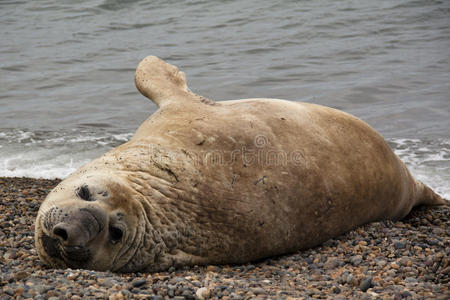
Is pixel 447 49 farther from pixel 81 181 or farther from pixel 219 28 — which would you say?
pixel 81 181

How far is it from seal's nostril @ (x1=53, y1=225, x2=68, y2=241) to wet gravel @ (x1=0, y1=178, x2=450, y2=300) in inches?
8.9

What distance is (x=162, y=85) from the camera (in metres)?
4.91

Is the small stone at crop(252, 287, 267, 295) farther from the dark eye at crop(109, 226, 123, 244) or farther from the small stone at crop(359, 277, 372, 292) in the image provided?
the dark eye at crop(109, 226, 123, 244)

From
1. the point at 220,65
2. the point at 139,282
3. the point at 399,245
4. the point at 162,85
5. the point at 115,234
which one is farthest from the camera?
the point at 220,65

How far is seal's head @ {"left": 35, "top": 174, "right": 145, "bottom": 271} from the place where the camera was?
3057mm

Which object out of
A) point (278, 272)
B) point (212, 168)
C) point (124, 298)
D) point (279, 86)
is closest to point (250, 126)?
point (212, 168)

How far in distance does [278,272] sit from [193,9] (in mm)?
17009

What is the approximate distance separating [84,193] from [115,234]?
283mm

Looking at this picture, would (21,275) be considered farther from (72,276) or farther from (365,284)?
(365,284)

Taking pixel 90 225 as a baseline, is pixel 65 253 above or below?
below

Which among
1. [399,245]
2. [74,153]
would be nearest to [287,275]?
[399,245]

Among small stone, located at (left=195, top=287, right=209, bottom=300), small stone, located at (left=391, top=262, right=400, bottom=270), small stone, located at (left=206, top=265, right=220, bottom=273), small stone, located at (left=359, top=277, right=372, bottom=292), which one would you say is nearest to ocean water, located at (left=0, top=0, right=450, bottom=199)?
small stone, located at (left=391, top=262, right=400, bottom=270)

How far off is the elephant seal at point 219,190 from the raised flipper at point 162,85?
35mm

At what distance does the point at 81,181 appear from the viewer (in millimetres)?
3377
